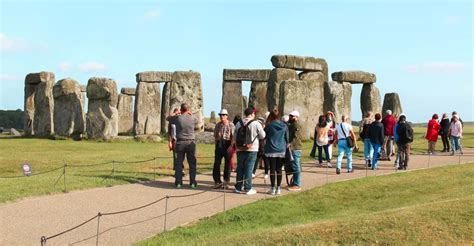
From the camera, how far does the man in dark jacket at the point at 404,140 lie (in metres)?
14.8

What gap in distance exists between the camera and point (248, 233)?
8.22 meters

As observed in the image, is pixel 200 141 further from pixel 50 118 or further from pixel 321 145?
pixel 321 145

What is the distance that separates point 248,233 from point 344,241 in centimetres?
146

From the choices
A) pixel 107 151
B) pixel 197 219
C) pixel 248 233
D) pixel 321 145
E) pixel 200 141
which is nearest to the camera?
pixel 248 233

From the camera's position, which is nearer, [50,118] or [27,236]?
[27,236]

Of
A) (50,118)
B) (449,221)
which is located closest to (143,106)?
(50,118)

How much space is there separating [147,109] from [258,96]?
6699 millimetres

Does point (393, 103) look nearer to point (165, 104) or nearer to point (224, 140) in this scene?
point (165, 104)

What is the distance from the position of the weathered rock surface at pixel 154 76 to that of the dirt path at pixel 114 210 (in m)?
19.6

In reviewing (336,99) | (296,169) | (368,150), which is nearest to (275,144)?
(296,169)

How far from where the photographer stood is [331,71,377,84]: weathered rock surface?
1150 inches

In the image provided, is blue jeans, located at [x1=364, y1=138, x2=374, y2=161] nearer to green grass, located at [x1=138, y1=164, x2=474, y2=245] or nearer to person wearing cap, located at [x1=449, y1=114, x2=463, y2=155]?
green grass, located at [x1=138, y1=164, x2=474, y2=245]

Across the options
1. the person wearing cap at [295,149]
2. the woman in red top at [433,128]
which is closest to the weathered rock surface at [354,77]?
the woman in red top at [433,128]

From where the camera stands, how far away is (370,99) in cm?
2991
